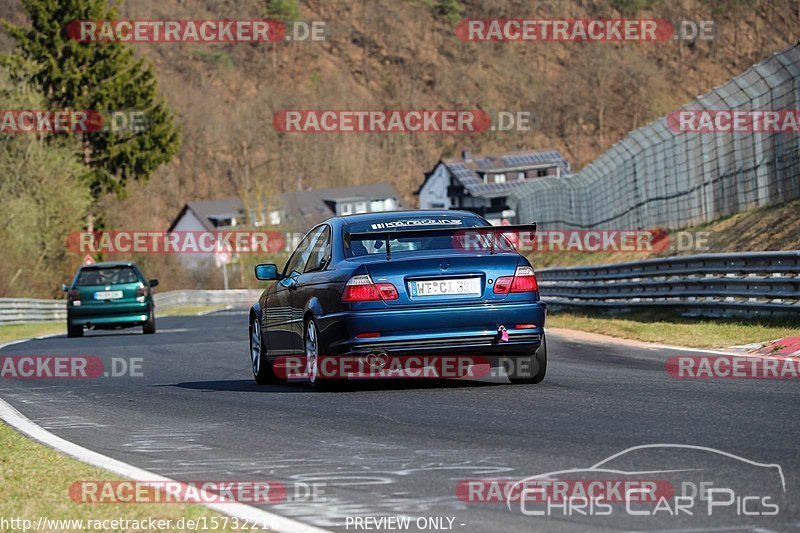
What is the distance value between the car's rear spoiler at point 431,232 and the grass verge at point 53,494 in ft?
10.8

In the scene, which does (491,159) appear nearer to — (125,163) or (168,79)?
(168,79)

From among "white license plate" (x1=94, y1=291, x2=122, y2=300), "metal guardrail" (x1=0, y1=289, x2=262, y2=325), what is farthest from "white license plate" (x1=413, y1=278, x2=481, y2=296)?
"metal guardrail" (x1=0, y1=289, x2=262, y2=325)

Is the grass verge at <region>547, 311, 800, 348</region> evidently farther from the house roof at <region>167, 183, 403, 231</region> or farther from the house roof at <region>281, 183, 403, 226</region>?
the house roof at <region>281, 183, 403, 226</region>

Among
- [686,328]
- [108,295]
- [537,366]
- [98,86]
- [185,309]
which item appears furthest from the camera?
[185,309]

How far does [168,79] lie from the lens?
14025 centimetres

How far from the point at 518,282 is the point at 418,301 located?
0.84m

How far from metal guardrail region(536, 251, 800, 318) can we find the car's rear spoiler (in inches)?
271

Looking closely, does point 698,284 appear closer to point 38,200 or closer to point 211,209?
point 38,200

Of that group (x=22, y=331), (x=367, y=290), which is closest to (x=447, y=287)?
(x=367, y=290)

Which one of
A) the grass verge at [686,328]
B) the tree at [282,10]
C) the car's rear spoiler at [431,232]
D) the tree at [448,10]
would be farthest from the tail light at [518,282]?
the tree at [448,10]

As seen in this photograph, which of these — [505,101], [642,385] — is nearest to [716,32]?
[505,101]

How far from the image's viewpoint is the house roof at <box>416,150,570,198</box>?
133500 mm

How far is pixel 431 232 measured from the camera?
10453 millimetres

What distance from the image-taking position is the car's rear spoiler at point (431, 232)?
10.3 m
